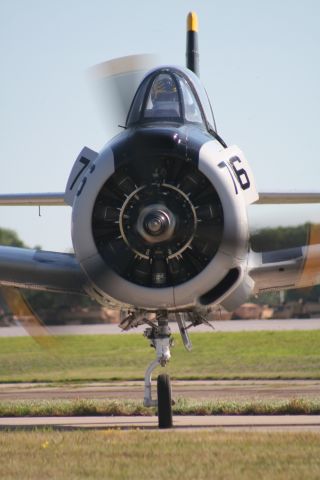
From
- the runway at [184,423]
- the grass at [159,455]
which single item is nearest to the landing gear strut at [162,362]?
the runway at [184,423]

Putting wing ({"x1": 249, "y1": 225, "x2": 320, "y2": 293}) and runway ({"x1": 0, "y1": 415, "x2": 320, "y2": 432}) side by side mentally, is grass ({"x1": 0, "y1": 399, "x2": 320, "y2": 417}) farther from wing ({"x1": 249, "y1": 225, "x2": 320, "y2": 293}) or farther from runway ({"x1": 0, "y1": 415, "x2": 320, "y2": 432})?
wing ({"x1": 249, "y1": 225, "x2": 320, "y2": 293})

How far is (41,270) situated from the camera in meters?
15.0

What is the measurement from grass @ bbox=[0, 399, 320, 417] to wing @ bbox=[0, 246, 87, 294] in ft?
7.94

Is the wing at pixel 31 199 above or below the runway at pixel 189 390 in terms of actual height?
above

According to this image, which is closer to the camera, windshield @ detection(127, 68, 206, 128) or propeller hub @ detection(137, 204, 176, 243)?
propeller hub @ detection(137, 204, 176, 243)

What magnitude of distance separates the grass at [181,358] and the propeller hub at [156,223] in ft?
41.5

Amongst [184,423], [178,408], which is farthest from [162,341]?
[178,408]

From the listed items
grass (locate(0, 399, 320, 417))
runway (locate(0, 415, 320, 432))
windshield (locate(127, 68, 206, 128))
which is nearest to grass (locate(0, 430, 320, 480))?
runway (locate(0, 415, 320, 432))

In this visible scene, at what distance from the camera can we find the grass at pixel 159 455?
1014cm

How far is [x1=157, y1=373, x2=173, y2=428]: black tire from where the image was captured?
14336 millimetres

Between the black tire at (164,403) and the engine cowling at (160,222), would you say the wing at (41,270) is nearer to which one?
the engine cowling at (160,222)

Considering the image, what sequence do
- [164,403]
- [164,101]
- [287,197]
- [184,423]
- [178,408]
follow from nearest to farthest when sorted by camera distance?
[164,101], [164,403], [184,423], [178,408], [287,197]

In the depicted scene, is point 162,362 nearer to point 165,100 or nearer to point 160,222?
point 160,222

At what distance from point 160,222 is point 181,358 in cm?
1932
